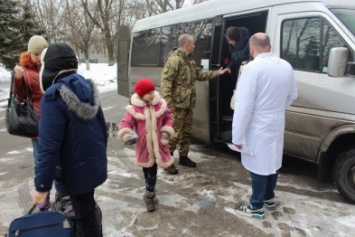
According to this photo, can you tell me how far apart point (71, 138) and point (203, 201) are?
218 cm

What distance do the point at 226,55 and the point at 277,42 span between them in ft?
4.23

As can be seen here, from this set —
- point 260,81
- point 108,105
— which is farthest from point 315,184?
point 108,105

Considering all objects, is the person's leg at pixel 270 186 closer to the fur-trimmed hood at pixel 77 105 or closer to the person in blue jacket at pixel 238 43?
the person in blue jacket at pixel 238 43

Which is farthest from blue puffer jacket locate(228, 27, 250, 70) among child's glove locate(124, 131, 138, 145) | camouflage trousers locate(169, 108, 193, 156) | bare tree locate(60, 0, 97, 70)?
bare tree locate(60, 0, 97, 70)

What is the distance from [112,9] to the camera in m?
38.8

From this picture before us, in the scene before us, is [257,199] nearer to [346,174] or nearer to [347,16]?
[346,174]

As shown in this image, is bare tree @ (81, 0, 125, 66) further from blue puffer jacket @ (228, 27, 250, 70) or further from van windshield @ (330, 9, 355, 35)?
van windshield @ (330, 9, 355, 35)

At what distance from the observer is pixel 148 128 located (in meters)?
4.05

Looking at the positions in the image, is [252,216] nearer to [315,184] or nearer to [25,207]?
[315,184]

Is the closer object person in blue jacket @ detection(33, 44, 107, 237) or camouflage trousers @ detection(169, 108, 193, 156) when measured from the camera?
person in blue jacket @ detection(33, 44, 107, 237)

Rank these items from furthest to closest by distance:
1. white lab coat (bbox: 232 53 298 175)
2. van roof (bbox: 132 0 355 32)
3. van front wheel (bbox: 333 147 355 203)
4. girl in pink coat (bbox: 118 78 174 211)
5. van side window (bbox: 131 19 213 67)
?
van side window (bbox: 131 19 213 67), van roof (bbox: 132 0 355 32), van front wheel (bbox: 333 147 355 203), girl in pink coat (bbox: 118 78 174 211), white lab coat (bbox: 232 53 298 175)

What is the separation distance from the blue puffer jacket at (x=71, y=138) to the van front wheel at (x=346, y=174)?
8.91 feet

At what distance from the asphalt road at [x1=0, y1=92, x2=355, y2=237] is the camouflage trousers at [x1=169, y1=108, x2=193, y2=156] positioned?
341mm

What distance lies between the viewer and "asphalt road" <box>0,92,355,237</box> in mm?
3734
